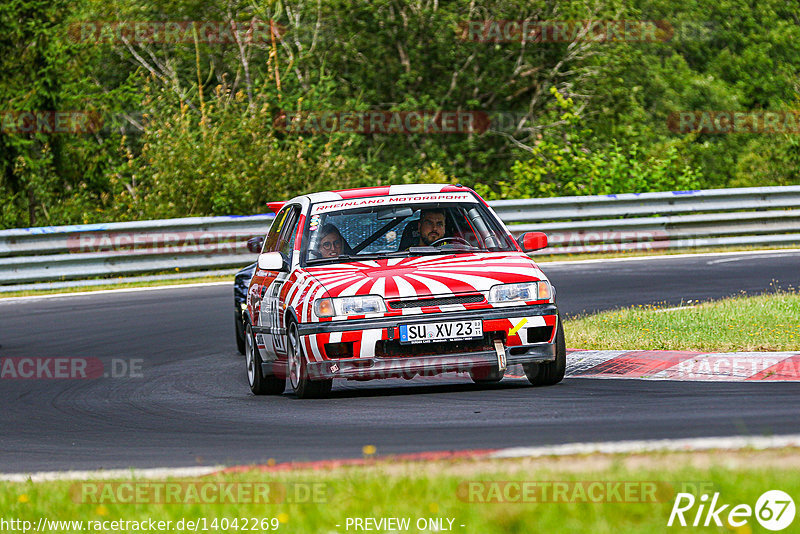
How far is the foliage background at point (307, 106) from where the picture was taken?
2386 cm

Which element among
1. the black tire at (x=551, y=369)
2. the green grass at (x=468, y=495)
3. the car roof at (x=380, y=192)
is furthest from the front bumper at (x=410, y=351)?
the green grass at (x=468, y=495)

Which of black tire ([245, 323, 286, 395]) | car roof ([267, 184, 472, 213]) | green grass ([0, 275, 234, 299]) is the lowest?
green grass ([0, 275, 234, 299])

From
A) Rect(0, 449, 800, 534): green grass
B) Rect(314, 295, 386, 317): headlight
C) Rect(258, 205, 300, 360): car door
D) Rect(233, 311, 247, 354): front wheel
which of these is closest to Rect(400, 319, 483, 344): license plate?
Rect(314, 295, 386, 317): headlight

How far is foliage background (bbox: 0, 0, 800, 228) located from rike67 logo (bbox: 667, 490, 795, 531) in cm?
1879

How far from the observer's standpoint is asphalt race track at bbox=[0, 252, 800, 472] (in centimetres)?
708

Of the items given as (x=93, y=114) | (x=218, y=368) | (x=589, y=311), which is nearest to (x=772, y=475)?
(x=218, y=368)

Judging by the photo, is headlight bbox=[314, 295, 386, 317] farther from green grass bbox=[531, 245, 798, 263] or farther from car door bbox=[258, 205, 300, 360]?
green grass bbox=[531, 245, 798, 263]

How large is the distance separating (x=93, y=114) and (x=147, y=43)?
4801mm

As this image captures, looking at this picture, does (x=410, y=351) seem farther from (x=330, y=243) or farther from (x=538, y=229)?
(x=538, y=229)

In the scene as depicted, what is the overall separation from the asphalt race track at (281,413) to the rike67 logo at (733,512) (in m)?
1.78

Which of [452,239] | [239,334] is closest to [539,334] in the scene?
[452,239]

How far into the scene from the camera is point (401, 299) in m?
8.91

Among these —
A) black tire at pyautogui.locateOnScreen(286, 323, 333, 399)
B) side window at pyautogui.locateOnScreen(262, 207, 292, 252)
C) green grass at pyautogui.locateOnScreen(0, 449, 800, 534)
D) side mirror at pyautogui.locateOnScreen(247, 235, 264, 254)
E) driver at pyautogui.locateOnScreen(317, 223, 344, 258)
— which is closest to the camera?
green grass at pyautogui.locateOnScreen(0, 449, 800, 534)

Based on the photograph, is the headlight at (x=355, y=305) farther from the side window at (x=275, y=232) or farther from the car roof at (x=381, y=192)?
the side window at (x=275, y=232)
